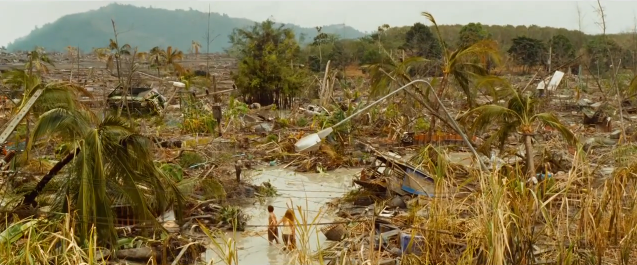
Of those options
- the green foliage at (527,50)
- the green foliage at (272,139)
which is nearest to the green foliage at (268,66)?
the green foliage at (272,139)

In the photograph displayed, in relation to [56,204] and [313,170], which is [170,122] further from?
[56,204]

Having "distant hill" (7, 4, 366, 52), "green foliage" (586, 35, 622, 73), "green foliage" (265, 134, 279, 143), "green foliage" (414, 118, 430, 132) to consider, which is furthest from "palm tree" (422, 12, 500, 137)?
"distant hill" (7, 4, 366, 52)

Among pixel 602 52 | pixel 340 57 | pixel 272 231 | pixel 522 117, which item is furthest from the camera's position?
pixel 340 57

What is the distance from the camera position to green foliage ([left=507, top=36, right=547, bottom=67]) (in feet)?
98.0

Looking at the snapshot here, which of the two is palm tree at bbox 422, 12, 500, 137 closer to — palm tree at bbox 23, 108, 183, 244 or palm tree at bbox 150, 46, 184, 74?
palm tree at bbox 23, 108, 183, 244

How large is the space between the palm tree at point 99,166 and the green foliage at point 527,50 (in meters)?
28.1

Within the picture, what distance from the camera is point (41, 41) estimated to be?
15900cm

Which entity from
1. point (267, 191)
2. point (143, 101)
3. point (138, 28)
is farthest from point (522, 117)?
point (138, 28)

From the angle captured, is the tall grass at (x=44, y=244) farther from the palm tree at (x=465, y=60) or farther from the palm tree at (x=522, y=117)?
the palm tree at (x=465, y=60)

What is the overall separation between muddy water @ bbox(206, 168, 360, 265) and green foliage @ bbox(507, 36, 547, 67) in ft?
73.7

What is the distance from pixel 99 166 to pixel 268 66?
14705 mm

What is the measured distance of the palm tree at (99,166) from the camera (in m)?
4.18

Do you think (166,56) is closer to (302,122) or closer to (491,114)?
(302,122)

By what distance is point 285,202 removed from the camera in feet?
27.3
